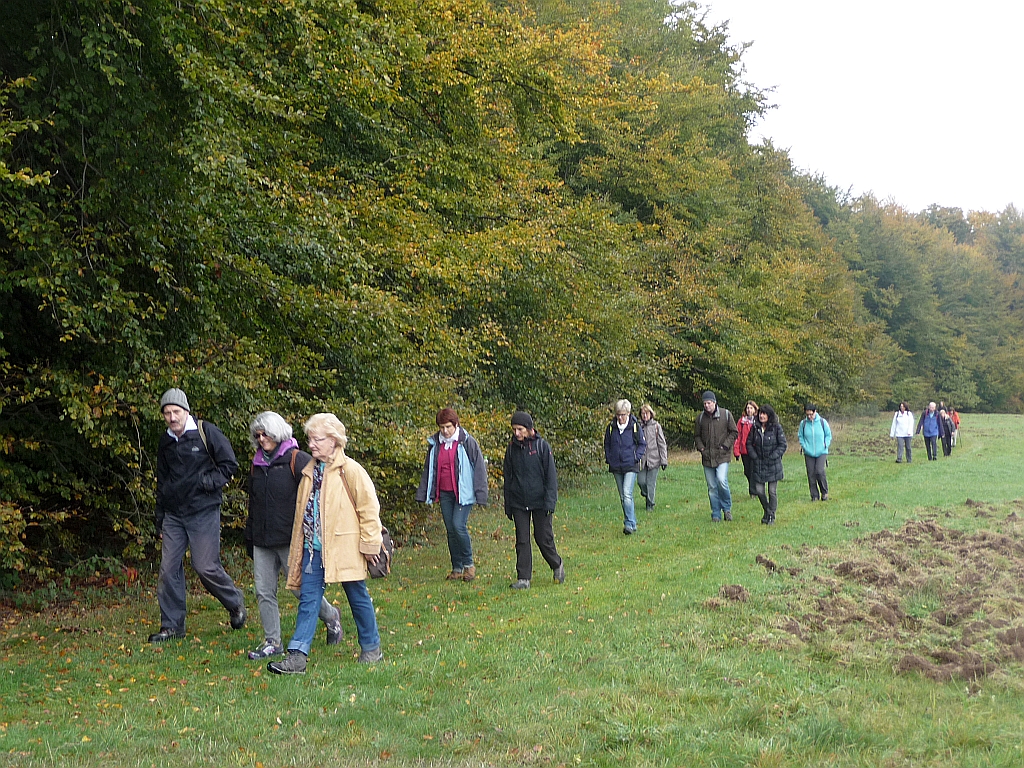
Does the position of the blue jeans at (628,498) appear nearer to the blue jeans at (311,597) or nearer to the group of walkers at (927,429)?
the blue jeans at (311,597)

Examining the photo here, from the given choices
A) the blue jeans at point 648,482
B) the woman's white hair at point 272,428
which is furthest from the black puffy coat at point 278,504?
the blue jeans at point 648,482

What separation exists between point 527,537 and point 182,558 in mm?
3777

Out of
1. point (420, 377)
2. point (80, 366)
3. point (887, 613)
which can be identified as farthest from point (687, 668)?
point (420, 377)

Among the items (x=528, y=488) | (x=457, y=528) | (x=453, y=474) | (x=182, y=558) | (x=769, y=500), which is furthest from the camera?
(x=769, y=500)

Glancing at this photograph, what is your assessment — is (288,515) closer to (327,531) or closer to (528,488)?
(327,531)

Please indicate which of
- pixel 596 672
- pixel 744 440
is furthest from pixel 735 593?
pixel 744 440

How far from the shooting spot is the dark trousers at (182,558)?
815 centimetres

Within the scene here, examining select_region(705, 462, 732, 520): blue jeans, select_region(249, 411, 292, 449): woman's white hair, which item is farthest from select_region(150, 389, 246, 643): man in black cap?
select_region(705, 462, 732, 520): blue jeans

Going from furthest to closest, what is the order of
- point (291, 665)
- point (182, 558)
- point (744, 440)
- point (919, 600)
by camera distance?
point (744, 440)
point (919, 600)
point (182, 558)
point (291, 665)

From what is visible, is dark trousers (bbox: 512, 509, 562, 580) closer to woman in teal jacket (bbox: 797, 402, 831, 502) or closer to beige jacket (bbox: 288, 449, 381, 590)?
beige jacket (bbox: 288, 449, 381, 590)

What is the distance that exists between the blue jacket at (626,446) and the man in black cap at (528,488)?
4.75 meters

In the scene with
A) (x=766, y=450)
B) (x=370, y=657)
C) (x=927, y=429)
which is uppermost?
(x=766, y=450)

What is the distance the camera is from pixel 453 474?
1103 centimetres

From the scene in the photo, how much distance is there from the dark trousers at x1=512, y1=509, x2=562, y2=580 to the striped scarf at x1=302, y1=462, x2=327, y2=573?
3.64m
